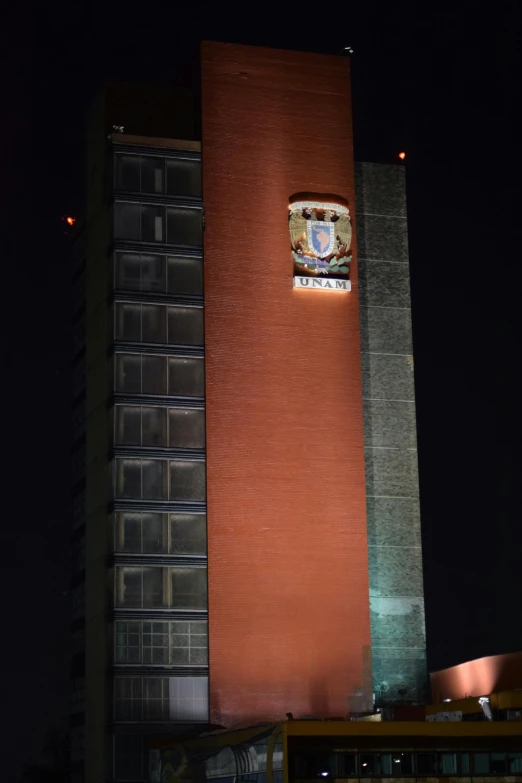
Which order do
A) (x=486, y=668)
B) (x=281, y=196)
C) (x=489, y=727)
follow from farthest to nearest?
1. (x=281, y=196)
2. (x=486, y=668)
3. (x=489, y=727)

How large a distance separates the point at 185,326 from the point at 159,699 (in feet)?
68.3

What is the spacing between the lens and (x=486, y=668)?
3381 inches

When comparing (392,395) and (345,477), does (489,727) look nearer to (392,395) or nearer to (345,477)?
(345,477)

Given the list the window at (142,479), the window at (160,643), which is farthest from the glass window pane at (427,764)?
the window at (142,479)

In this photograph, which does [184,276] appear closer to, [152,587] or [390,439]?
[390,439]

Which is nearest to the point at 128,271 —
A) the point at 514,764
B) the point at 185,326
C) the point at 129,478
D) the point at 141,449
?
the point at 185,326

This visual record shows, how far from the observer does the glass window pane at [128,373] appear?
88.9 m

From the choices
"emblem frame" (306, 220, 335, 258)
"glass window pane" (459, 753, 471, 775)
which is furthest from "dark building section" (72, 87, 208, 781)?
"glass window pane" (459, 753, 471, 775)

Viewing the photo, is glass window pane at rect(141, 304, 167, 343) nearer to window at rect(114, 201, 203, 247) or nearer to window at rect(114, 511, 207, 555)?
window at rect(114, 201, 203, 247)

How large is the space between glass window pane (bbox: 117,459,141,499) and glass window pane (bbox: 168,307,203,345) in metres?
7.27

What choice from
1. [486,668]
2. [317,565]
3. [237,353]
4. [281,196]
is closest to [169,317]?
[237,353]

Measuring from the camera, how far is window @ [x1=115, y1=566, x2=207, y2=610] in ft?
283

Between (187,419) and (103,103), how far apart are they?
2053 cm

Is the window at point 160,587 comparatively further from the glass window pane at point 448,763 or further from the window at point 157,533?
the glass window pane at point 448,763
